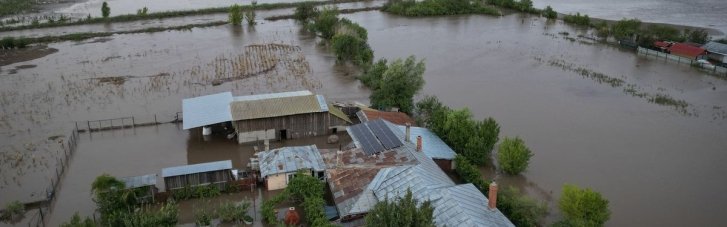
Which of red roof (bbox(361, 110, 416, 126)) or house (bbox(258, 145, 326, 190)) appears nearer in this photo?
house (bbox(258, 145, 326, 190))

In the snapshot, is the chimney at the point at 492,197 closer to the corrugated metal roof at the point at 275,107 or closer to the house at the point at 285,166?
the house at the point at 285,166

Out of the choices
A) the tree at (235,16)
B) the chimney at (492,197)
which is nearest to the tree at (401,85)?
the chimney at (492,197)

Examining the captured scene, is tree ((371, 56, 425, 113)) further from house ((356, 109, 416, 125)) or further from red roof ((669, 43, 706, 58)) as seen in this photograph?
red roof ((669, 43, 706, 58))

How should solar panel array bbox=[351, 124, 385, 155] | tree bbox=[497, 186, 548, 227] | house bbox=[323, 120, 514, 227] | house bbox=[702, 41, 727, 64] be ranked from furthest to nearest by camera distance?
house bbox=[702, 41, 727, 64] < solar panel array bbox=[351, 124, 385, 155] < tree bbox=[497, 186, 548, 227] < house bbox=[323, 120, 514, 227]

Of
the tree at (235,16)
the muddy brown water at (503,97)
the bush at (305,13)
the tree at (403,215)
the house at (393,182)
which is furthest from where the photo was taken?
the bush at (305,13)

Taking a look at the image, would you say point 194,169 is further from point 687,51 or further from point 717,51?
point 717,51

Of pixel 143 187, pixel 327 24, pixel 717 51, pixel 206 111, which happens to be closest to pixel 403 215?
pixel 143 187

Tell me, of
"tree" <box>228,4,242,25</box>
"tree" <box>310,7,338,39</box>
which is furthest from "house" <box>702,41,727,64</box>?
"tree" <box>228,4,242,25</box>

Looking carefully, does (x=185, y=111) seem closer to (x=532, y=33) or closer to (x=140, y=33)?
(x=140, y=33)
